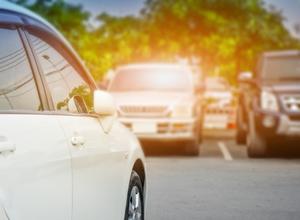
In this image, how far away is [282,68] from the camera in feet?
58.9

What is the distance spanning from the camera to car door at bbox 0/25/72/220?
404cm

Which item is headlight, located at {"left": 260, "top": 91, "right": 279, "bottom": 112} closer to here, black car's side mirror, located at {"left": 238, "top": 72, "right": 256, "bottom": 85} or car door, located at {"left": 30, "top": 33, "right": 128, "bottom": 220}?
black car's side mirror, located at {"left": 238, "top": 72, "right": 256, "bottom": 85}

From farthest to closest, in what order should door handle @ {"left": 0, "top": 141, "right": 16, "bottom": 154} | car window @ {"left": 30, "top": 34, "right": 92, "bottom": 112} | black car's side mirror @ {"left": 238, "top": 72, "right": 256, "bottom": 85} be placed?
A: black car's side mirror @ {"left": 238, "top": 72, "right": 256, "bottom": 85} < car window @ {"left": 30, "top": 34, "right": 92, "bottom": 112} < door handle @ {"left": 0, "top": 141, "right": 16, "bottom": 154}

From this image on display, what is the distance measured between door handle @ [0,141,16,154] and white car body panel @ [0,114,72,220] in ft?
0.05

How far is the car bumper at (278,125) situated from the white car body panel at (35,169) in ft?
38.1

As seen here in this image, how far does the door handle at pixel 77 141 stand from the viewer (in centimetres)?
501

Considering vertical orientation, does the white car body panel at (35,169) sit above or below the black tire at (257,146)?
above

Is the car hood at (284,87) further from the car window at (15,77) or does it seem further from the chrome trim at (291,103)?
the car window at (15,77)

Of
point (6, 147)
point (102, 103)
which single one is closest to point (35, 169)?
point (6, 147)

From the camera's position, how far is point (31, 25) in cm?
520

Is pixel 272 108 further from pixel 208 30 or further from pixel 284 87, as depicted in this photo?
pixel 208 30

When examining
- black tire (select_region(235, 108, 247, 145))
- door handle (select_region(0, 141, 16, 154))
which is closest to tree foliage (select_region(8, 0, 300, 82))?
black tire (select_region(235, 108, 247, 145))

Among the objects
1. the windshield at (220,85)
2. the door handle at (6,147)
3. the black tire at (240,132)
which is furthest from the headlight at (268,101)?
Answer: the door handle at (6,147)

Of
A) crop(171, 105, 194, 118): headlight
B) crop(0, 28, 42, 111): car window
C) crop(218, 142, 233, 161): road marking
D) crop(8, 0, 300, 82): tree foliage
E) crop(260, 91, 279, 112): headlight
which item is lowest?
crop(218, 142, 233, 161): road marking
